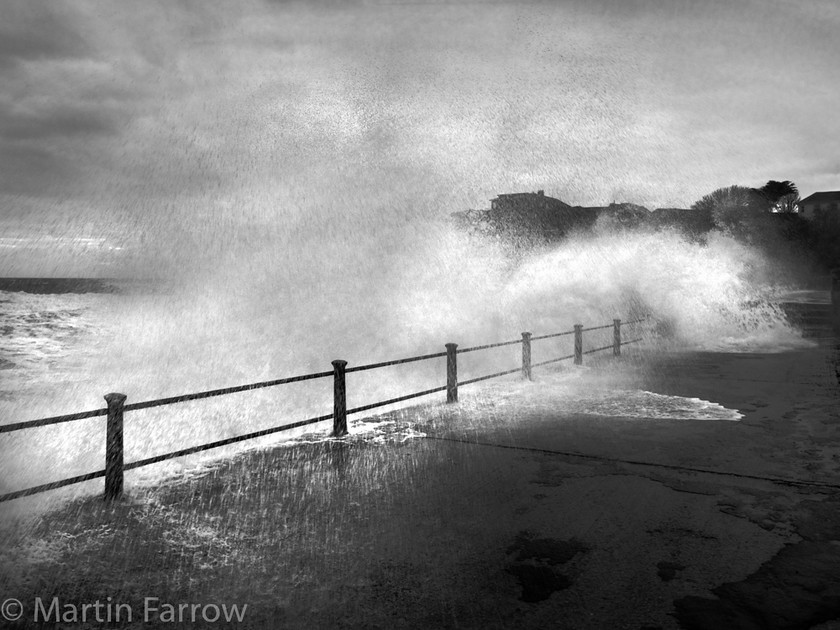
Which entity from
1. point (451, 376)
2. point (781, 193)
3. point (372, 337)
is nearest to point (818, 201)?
point (781, 193)

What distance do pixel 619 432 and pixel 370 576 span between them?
5.22 meters

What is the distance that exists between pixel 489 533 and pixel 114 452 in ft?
11.9

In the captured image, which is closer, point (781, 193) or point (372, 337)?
point (372, 337)

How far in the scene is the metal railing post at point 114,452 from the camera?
570 cm

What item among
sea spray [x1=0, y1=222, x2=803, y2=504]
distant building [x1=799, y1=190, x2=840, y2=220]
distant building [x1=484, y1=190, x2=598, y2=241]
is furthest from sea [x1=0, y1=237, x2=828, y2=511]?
distant building [x1=799, y1=190, x2=840, y2=220]

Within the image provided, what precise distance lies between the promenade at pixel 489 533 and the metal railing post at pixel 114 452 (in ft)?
0.57

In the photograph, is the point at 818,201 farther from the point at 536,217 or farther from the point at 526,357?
the point at 526,357

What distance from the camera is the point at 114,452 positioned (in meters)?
5.71

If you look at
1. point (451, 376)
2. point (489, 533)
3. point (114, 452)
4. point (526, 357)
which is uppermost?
point (526, 357)

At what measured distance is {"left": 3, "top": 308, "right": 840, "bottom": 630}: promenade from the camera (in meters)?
3.72

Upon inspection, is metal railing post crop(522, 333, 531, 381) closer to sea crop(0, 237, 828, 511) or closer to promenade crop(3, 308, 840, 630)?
sea crop(0, 237, 828, 511)

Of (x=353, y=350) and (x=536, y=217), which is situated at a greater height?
(x=536, y=217)

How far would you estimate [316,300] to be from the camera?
139 feet

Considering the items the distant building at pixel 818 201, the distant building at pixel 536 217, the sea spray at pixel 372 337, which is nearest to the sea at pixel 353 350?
the sea spray at pixel 372 337
